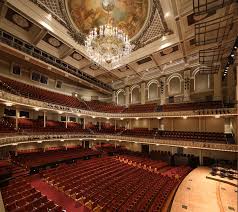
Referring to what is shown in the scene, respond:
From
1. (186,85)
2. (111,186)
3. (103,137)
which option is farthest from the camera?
(103,137)

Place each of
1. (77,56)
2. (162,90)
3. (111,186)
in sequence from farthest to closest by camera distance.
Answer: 1. (162,90)
2. (77,56)
3. (111,186)

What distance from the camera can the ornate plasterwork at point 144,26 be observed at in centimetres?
955

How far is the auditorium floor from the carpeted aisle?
380cm

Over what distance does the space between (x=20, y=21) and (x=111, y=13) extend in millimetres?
6165

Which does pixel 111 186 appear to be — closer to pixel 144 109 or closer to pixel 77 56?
pixel 144 109

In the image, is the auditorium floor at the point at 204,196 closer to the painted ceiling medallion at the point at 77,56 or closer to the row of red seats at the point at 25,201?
the row of red seats at the point at 25,201

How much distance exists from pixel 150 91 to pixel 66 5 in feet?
39.4

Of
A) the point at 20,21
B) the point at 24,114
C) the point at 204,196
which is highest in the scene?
the point at 20,21

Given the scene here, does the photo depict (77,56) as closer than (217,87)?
No

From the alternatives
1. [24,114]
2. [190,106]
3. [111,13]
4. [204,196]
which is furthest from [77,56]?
[204,196]

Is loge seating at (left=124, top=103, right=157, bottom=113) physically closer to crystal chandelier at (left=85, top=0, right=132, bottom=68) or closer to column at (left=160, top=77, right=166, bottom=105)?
column at (left=160, top=77, right=166, bottom=105)

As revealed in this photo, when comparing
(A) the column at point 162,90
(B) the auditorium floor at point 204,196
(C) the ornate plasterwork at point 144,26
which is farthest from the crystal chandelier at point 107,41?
(A) the column at point 162,90

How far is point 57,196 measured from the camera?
686 centimetres

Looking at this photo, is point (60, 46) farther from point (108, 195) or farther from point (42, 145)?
point (108, 195)
